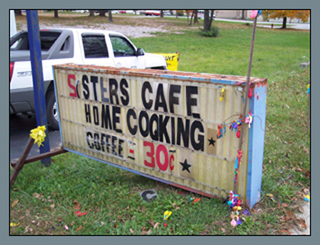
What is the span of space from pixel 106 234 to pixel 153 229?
53 cm

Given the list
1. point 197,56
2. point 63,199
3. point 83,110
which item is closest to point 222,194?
point 63,199

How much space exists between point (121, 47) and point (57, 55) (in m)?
2.16

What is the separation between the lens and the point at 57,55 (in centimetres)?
685

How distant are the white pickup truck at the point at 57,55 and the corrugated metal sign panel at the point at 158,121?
3.91ft

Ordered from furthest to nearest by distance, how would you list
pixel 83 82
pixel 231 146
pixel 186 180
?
pixel 83 82 → pixel 186 180 → pixel 231 146

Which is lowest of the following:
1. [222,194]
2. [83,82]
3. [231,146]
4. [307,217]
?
[307,217]

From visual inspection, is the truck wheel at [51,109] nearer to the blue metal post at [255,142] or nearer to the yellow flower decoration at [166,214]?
the yellow flower decoration at [166,214]

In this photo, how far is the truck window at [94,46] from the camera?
7.59 meters

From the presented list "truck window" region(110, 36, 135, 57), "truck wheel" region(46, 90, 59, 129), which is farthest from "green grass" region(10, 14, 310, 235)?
"truck window" region(110, 36, 135, 57)

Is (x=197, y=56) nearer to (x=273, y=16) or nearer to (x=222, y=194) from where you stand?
(x=222, y=194)

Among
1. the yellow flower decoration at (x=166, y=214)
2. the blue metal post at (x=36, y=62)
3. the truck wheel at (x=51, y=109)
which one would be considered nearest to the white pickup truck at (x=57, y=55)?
the truck wheel at (x=51, y=109)

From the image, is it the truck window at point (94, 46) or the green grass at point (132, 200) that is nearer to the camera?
the green grass at point (132, 200)

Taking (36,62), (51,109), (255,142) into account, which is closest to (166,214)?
(255,142)

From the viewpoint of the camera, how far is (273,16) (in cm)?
4062
